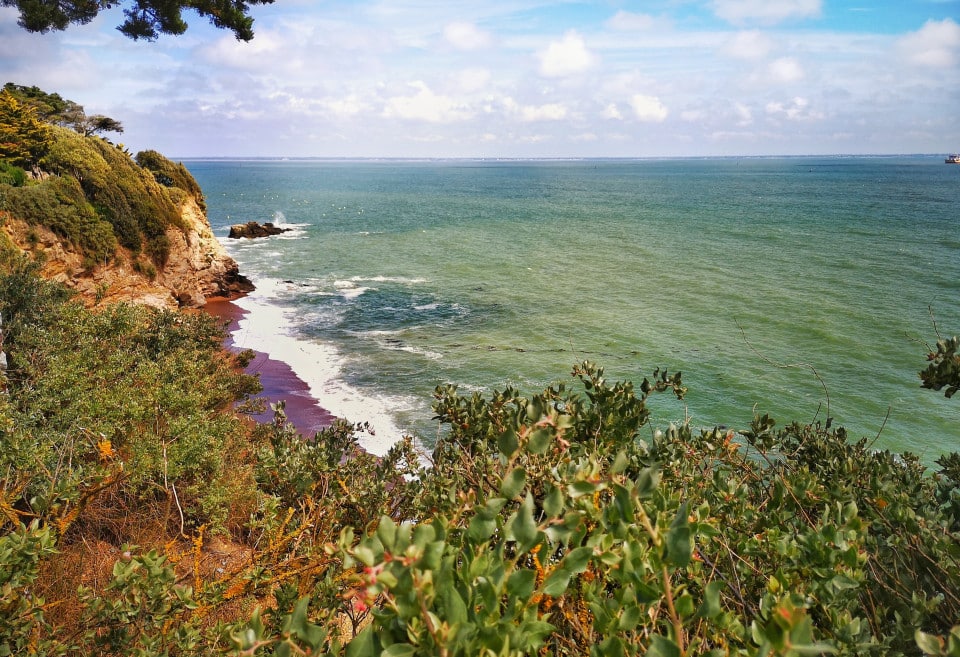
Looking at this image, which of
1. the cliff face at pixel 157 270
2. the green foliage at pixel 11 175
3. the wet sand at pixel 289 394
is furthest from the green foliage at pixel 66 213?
the wet sand at pixel 289 394

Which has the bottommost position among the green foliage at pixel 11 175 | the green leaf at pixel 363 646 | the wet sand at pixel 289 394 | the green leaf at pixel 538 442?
the wet sand at pixel 289 394

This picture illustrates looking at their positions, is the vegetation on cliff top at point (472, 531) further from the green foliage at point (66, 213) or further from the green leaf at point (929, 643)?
the green foliage at point (66, 213)

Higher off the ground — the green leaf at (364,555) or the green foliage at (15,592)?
the green leaf at (364,555)

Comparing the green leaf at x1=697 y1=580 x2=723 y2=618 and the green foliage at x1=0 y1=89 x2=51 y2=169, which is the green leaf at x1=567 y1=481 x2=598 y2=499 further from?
the green foliage at x1=0 y1=89 x2=51 y2=169

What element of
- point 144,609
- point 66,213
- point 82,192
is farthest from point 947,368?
point 82,192

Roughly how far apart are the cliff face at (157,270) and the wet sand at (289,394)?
549 cm

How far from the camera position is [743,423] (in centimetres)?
2256

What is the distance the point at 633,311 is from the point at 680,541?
120ft

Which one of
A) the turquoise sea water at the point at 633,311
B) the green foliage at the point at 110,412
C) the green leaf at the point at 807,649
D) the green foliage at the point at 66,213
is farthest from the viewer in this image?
the green foliage at the point at 66,213

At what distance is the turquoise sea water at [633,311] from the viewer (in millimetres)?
24766

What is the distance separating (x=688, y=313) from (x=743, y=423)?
15.0 m

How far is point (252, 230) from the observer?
223 feet

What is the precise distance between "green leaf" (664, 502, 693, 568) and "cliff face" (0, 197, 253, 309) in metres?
24.2

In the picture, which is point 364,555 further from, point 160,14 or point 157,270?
point 157,270
